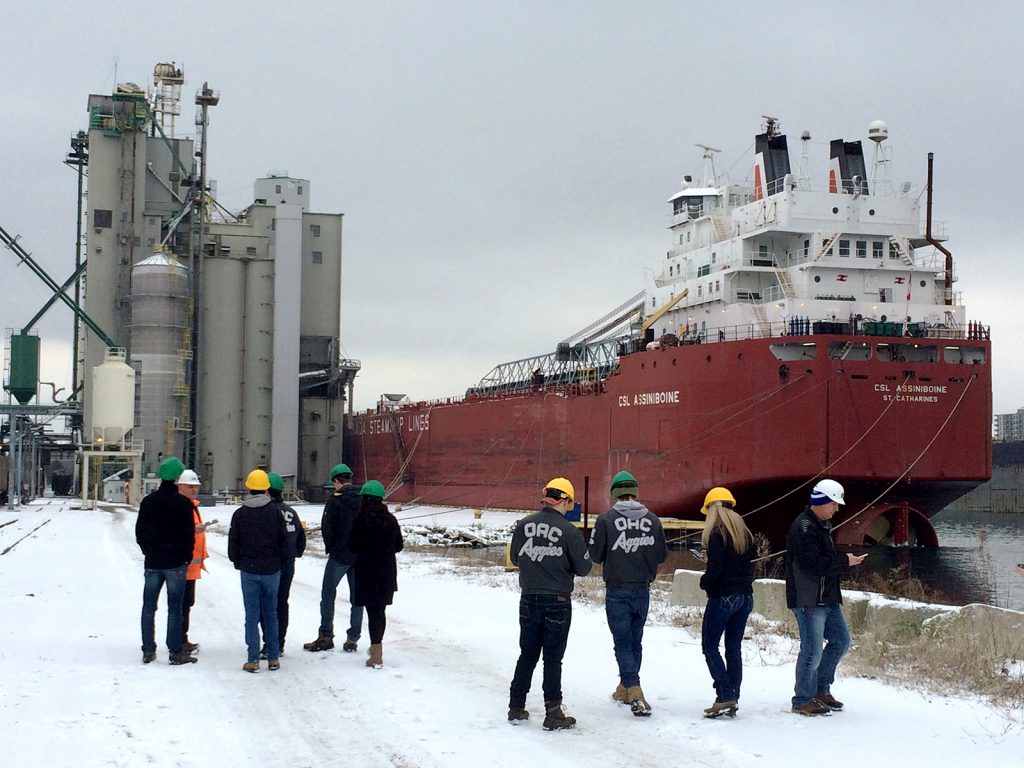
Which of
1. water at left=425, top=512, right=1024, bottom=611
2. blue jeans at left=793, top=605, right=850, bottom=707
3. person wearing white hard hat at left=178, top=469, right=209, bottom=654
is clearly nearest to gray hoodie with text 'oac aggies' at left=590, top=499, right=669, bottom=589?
blue jeans at left=793, top=605, right=850, bottom=707

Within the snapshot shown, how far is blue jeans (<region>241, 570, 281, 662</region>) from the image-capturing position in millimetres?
9203

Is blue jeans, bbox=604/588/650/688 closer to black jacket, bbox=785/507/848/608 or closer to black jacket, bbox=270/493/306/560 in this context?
black jacket, bbox=785/507/848/608

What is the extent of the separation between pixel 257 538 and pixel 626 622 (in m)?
3.15

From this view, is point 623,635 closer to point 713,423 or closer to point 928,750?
point 928,750

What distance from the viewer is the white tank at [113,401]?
144 ft

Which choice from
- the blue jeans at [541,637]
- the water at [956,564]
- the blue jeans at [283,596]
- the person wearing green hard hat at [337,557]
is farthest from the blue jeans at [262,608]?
the water at [956,564]

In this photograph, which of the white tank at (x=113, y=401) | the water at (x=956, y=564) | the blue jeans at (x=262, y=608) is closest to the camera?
the blue jeans at (x=262, y=608)

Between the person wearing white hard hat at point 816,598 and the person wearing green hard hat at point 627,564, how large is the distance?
2.87ft

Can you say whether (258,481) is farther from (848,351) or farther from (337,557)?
(848,351)

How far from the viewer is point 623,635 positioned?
7.85 meters

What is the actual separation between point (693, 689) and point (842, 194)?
25825mm

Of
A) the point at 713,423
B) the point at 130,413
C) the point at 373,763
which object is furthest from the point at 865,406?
the point at 130,413

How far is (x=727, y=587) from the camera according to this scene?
7828 mm

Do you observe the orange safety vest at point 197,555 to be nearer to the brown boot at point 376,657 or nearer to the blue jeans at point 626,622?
the brown boot at point 376,657
